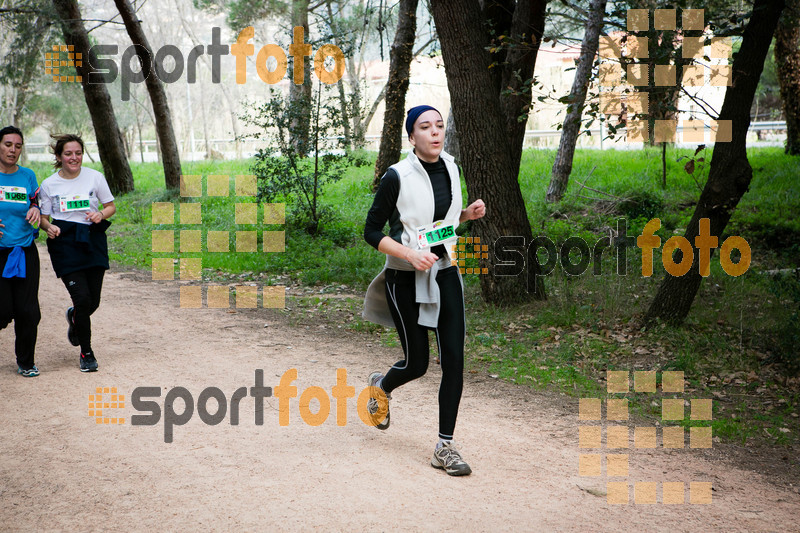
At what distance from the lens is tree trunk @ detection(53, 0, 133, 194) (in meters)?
20.2

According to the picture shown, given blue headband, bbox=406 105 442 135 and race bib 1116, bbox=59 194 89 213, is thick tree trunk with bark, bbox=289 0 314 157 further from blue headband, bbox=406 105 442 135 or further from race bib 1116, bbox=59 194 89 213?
blue headband, bbox=406 105 442 135

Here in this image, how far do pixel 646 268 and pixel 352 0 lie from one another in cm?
2472

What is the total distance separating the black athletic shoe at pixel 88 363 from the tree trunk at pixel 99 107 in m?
15.4

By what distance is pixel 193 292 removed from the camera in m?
11.4

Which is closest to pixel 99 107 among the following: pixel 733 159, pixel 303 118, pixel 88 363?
pixel 303 118

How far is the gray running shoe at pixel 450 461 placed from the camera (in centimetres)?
464

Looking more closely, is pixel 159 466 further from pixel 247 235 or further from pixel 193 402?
pixel 247 235

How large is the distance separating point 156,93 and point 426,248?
1777 centimetres

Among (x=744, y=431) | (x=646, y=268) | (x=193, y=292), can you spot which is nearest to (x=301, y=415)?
(x=744, y=431)
